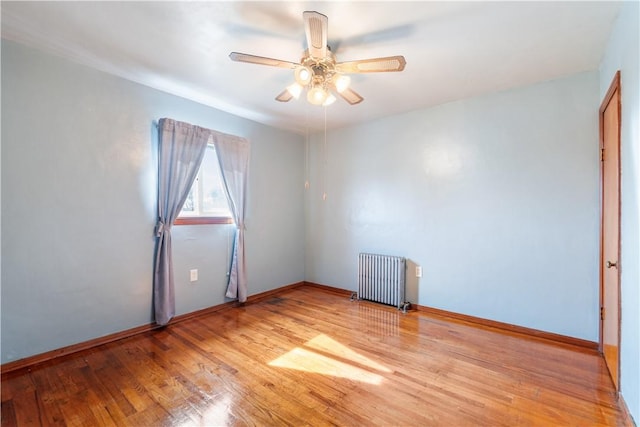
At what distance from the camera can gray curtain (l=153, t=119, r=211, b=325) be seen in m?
2.84

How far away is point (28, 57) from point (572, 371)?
480 centimetres

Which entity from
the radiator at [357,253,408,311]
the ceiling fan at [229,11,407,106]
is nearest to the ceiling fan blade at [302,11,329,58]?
the ceiling fan at [229,11,407,106]

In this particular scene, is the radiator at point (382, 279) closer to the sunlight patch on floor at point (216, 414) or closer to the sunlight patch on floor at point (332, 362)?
the sunlight patch on floor at point (332, 362)

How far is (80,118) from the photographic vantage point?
7.87 feet

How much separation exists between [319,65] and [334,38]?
25 cm

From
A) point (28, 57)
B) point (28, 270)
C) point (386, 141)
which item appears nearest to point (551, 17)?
point (386, 141)

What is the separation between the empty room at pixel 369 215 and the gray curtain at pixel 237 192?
30mm

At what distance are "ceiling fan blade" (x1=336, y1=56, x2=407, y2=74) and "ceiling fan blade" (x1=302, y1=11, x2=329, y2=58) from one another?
19 cm

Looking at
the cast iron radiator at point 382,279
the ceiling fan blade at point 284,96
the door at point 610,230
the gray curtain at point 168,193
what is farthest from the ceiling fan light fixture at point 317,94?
the cast iron radiator at point 382,279

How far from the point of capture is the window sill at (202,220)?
308cm

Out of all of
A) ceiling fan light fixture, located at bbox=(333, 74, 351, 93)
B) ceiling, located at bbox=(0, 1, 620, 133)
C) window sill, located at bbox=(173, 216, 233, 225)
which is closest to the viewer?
ceiling, located at bbox=(0, 1, 620, 133)

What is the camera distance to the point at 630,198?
162cm

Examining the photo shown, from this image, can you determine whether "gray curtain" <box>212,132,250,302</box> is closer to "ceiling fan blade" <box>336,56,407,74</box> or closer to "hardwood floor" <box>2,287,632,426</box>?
"hardwood floor" <box>2,287,632,426</box>

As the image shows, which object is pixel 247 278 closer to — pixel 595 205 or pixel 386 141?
pixel 386 141
